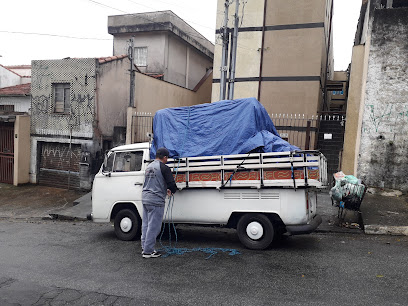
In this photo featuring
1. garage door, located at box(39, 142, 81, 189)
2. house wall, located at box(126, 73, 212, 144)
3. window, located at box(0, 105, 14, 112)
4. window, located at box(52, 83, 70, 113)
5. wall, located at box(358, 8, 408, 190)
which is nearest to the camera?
wall, located at box(358, 8, 408, 190)

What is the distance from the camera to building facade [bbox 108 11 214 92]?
18375mm

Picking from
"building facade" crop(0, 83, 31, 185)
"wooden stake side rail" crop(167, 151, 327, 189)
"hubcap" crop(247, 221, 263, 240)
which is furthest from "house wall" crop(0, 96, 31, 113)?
"hubcap" crop(247, 221, 263, 240)

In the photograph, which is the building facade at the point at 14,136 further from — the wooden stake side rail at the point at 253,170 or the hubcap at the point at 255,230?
the hubcap at the point at 255,230

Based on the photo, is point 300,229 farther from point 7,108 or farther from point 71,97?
point 7,108

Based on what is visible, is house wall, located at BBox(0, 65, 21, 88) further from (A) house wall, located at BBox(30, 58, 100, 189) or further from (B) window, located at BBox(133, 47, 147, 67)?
(B) window, located at BBox(133, 47, 147, 67)

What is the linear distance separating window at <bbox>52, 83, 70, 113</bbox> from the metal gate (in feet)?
7.22

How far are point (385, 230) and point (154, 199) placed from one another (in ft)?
15.3

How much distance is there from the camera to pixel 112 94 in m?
13.9

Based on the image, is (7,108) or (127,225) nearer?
(127,225)

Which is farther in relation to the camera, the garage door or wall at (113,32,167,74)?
wall at (113,32,167,74)

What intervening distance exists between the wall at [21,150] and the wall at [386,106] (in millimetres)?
12513

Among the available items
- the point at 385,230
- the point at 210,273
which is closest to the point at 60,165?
the point at 210,273

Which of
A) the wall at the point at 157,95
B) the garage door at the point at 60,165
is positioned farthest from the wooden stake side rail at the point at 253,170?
the wall at the point at 157,95

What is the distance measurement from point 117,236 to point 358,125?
737cm
